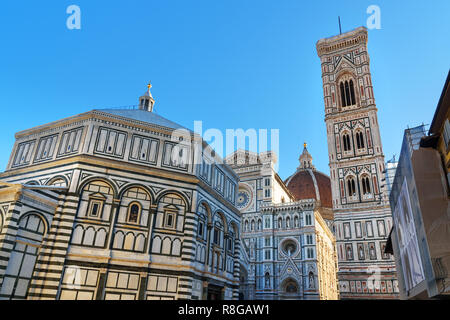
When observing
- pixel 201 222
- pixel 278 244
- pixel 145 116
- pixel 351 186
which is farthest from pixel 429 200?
pixel 278 244

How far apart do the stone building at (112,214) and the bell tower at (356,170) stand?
1911 centimetres

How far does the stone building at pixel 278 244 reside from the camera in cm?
3925

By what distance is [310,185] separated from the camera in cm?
7794

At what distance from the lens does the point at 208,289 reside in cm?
1956

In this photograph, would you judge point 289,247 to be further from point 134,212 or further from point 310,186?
point 310,186

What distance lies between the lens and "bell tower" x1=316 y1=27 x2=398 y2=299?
34956mm

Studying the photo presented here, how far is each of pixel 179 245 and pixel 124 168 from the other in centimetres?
521

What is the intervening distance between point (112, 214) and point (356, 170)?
31.5m

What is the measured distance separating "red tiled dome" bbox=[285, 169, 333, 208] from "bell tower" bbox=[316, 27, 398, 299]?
3406 centimetres

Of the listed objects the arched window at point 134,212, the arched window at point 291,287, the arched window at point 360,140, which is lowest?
the arched window at point 291,287

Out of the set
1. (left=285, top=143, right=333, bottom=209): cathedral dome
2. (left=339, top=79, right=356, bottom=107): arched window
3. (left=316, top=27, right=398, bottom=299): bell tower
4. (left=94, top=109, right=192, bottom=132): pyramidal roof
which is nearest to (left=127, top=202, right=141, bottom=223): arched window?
(left=94, top=109, right=192, bottom=132): pyramidal roof

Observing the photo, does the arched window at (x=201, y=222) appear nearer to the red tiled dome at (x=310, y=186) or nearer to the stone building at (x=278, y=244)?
the stone building at (x=278, y=244)

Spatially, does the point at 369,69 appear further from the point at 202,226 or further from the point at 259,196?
the point at 202,226

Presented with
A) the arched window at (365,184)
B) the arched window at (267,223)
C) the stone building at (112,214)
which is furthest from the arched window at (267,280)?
the stone building at (112,214)
